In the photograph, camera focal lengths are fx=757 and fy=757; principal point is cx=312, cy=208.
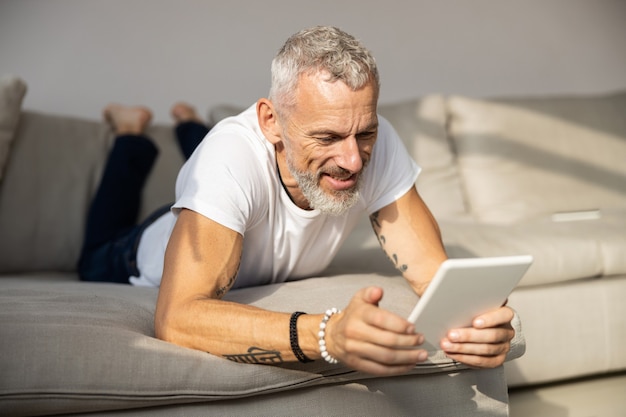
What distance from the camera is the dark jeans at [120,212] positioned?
2.42m

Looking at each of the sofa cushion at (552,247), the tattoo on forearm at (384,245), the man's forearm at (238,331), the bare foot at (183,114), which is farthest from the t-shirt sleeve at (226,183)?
the bare foot at (183,114)

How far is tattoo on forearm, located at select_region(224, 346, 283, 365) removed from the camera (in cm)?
144

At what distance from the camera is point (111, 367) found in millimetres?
1390

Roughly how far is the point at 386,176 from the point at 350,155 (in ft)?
1.03

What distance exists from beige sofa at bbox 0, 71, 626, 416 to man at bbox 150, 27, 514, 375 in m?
0.09

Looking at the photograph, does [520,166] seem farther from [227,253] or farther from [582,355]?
[227,253]

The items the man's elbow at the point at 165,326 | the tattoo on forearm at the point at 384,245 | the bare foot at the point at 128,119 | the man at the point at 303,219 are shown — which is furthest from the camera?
the bare foot at the point at 128,119

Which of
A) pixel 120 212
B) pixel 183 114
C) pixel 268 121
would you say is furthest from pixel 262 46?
pixel 268 121

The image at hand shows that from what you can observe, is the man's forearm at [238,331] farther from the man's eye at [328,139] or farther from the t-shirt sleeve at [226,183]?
the man's eye at [328,139]

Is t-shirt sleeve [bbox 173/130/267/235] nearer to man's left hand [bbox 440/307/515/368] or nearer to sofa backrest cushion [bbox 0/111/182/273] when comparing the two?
man's left hand [bbox 440/307/515/368]

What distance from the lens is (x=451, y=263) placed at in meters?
1.23

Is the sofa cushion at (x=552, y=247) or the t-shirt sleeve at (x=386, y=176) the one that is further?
the sofa cushion at (x=552, y=247)

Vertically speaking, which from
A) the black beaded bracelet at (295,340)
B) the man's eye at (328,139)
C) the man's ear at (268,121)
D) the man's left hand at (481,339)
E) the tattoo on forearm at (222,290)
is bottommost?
the man's left hand at (481,339)

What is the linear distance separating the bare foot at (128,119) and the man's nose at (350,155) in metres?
1.34
